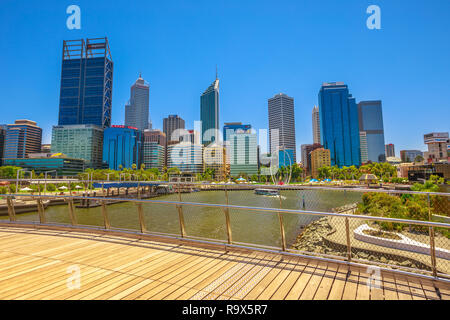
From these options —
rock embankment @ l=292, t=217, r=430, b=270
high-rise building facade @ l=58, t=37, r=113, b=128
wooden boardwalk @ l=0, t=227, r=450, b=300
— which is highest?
high-rise building facade @ l=58, t=37, r=113, b=128

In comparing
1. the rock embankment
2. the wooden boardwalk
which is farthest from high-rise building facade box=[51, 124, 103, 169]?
the wooden boardwalk

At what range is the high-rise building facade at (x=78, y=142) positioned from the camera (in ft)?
430

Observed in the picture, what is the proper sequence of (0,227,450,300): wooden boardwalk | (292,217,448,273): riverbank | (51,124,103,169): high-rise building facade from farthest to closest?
(51,124,103,169): high-rise building facade < (292,217,448,273): riverbank < (0,227,450,300): wooden boardwalk

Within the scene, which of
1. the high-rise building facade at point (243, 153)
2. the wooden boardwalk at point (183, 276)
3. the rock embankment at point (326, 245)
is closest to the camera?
the wooden boardwalk at point (183, 276)

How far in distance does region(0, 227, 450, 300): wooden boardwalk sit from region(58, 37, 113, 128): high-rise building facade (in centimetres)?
16324

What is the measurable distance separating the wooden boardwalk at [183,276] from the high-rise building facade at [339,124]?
182 meters

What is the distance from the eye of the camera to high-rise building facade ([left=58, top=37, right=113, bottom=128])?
14438 cm

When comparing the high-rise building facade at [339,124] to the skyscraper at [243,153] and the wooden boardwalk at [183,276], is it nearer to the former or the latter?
the skyscraper at [243,153]

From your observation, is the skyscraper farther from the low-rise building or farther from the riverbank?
the riverbank

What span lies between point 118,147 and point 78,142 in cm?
2290

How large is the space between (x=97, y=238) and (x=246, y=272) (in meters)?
4.12

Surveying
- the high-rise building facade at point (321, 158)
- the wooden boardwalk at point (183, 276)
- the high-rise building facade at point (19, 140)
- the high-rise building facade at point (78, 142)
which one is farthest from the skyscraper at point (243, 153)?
the wooden boardwalk at point (183, 276)

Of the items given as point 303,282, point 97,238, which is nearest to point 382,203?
point 303,282
